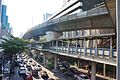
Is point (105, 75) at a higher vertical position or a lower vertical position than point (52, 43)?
lower

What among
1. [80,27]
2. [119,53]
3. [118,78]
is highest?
[80,27]

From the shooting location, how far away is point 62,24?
142ft

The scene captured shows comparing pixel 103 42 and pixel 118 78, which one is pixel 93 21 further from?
pixel 118 78

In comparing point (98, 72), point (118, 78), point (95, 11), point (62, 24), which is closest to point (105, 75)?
point (98, 72)

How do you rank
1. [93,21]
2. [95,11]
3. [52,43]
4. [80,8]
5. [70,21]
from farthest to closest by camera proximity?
[80,8]
[52,43]
[70,21]
[93,21]
[95,11]

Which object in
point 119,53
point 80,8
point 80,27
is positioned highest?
point 80,8

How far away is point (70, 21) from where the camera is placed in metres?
38.7

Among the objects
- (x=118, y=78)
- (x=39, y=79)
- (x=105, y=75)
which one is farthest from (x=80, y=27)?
(x=118, y=78)

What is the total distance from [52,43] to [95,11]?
2772 centimetres

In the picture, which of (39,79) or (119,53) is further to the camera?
(39,79)

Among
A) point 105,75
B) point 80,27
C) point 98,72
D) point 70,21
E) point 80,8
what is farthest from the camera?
point 80,8

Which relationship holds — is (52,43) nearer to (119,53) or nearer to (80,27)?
(80,27)

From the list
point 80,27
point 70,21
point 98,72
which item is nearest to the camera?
point 80,27

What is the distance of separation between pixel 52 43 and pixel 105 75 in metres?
16.2
